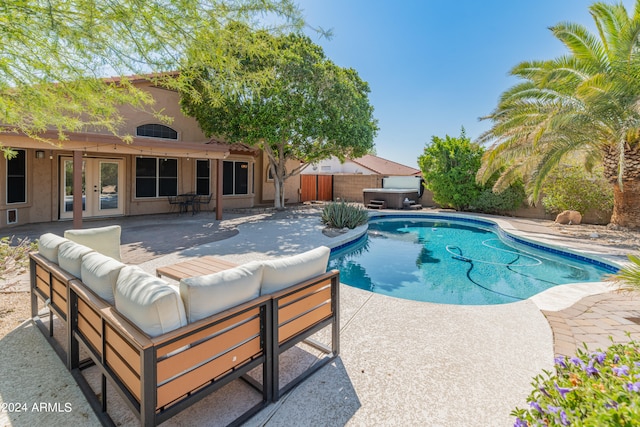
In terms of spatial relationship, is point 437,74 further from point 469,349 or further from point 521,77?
point 469,349

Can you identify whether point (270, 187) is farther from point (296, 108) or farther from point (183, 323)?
point (183, 323)

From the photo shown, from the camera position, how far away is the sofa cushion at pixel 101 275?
→ 2.50m

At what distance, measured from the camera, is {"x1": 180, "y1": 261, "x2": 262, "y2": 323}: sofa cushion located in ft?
7.07

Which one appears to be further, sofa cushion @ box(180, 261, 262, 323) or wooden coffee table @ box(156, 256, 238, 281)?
wooden coffee table @ box(156, 256, 238, 281)

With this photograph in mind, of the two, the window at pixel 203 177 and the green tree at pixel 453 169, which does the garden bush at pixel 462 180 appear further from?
the window at pixel 203 177

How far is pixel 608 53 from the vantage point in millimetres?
9227

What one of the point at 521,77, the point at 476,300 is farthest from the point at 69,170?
the point at 521,77

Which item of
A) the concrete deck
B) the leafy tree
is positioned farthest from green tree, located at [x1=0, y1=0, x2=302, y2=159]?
the leafy tree

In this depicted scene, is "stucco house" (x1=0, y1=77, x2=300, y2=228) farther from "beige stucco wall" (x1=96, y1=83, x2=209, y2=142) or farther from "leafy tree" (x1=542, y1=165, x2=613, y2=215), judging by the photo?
"leafy tree" (x1=542, y1=165, x2=613, y2=215)

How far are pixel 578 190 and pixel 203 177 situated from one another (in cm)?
1578

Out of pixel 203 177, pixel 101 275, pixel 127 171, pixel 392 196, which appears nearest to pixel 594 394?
pixel 101 275

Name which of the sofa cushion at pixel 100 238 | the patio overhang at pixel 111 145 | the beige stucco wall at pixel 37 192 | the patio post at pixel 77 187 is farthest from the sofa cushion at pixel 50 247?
the beige stucco wall at pixel 37 192

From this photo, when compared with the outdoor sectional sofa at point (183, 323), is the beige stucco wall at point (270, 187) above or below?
above

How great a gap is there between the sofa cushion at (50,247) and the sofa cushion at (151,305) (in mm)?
1824
